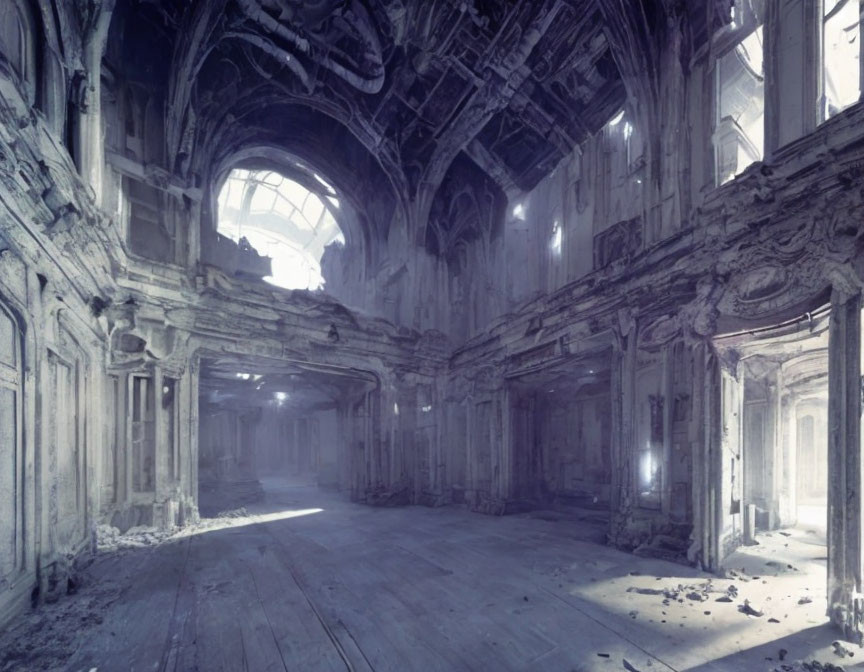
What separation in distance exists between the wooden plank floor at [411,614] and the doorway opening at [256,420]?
14.3 ft

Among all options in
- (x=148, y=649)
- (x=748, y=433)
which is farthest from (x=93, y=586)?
(x=748, y=433)

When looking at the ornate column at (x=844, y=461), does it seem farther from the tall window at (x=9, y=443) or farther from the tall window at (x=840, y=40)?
the tall window at (x=9, y=443)

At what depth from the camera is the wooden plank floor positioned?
329 centimetres

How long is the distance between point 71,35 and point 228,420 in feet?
35.6

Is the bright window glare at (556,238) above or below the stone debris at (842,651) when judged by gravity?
above

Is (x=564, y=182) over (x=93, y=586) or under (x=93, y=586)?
over

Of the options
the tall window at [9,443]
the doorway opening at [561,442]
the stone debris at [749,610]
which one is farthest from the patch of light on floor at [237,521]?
the stone debris at [749,610]

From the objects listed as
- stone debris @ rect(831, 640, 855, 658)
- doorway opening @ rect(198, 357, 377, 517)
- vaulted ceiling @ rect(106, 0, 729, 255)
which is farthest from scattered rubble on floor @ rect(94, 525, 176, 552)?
stone debris @ rect(831, 640, 855, 658)

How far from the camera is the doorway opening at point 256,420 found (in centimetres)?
1051

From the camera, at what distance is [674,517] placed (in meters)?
5.83

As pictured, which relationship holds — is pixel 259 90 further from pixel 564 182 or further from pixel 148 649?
pixel 148 649

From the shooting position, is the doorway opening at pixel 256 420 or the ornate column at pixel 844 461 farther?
the doorway opening at pixel 256 420

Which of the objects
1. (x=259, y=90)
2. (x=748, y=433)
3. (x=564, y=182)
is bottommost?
(x=748, y=433)

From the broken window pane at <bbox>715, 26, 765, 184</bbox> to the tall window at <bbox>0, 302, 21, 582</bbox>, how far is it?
838 centimetres
